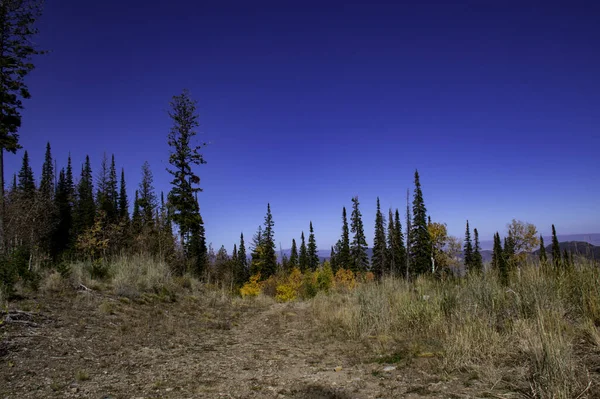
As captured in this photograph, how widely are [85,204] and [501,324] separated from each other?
60955 millimetres

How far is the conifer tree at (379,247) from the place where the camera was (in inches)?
2121

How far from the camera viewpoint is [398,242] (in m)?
56.0

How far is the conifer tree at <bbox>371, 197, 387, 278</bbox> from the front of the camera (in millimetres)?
53875

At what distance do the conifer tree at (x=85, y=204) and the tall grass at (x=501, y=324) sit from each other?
4391cm

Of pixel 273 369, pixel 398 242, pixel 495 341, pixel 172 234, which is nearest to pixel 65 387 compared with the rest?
pixel 273 369

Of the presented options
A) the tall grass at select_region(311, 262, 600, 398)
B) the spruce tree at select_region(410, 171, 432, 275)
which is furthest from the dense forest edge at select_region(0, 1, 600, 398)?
the spruce tree at select_region(410, 171, 432, 275)

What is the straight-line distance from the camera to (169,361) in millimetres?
5879

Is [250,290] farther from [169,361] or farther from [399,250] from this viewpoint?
[399,250]

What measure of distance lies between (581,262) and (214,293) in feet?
43.9

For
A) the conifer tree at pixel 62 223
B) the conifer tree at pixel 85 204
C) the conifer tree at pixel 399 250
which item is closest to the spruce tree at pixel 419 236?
the conifer tree at pixel 399 250

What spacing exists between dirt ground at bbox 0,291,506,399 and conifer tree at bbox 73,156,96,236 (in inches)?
1568

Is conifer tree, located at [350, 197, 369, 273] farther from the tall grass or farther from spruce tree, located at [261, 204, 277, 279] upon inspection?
the tall grass

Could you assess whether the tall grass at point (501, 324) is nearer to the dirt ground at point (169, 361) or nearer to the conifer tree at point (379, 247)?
the dirt ground at point (169, 361)

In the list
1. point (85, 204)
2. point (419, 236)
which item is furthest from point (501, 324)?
point (85, 204)
